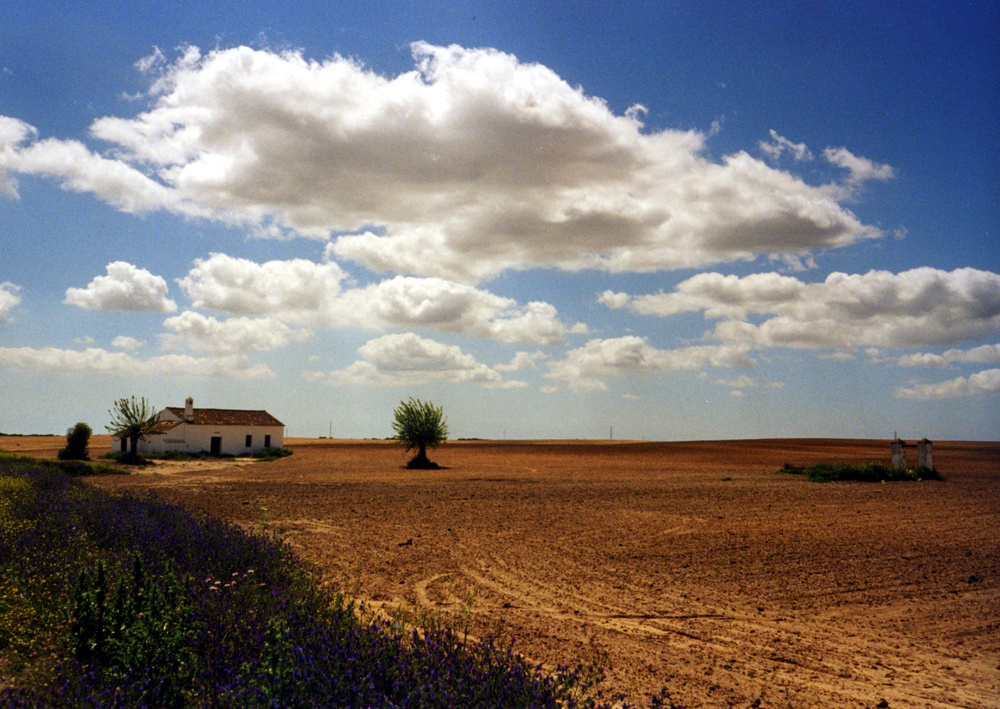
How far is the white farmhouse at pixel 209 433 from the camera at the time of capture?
49.0 meters

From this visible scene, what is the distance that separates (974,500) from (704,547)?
12614 mm

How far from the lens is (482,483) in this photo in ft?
84.6

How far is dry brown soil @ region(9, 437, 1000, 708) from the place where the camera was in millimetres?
6195

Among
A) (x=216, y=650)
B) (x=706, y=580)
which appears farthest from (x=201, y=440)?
(x=216, y=650)

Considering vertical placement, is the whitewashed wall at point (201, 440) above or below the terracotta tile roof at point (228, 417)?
below

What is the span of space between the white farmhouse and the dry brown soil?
1316 inches

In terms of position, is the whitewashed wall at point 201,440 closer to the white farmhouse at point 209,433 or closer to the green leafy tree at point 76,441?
the white farmhouse at point 209,433

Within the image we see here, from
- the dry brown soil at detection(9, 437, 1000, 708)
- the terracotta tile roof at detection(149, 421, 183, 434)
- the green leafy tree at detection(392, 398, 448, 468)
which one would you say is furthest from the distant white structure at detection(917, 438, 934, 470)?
the terracotta tile roof at detection(149, 421, 183, 434)

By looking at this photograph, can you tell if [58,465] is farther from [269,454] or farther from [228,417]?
[228,417]

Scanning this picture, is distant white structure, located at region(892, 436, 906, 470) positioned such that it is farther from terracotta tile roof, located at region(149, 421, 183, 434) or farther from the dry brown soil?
terracotta tile roof, located at region(149, 421, 183, 434)

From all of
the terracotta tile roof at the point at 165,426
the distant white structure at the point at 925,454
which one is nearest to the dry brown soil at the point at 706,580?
the distant white structure at the point at 925,454

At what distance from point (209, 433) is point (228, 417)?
3763 millimetres

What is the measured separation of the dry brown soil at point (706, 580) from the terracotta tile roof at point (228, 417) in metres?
34.8

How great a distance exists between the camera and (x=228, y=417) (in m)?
54.5
